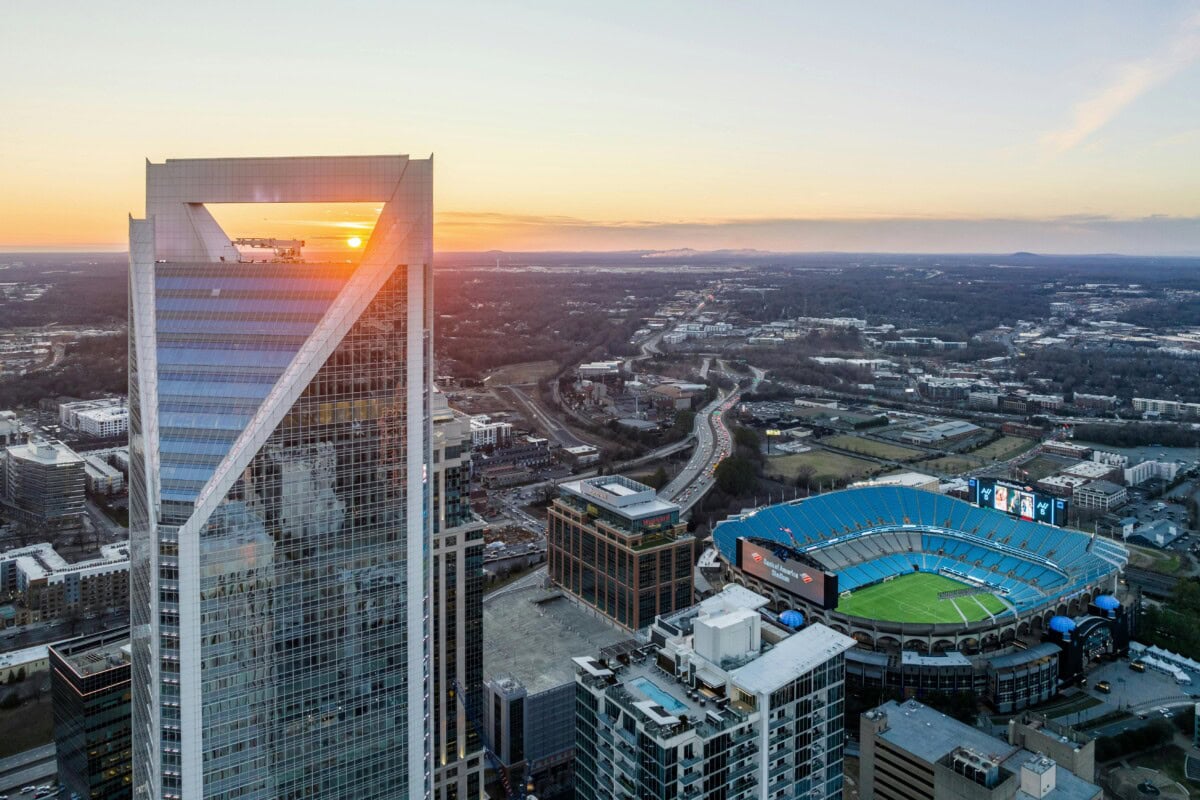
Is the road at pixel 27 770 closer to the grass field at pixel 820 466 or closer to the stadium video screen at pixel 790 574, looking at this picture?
the stadium video screen at pixel 790 574

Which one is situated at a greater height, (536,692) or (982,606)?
(536,692)

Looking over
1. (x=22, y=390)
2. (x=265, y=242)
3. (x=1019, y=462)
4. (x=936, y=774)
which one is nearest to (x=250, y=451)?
(x=265, y=242)

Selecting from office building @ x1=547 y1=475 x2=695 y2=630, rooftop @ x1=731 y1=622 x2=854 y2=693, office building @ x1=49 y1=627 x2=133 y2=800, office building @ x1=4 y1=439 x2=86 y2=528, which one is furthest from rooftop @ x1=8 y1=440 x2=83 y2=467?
rooftop @ x1=731 y1=622 x2=854 y2=693

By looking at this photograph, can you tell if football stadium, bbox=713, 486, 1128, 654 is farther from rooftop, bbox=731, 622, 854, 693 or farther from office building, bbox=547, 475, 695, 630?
rooftop, bbox=731, 622, 854, 693

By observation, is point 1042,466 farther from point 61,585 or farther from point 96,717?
point 61,585

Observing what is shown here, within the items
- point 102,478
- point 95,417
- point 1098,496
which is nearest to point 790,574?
point 1098,496
